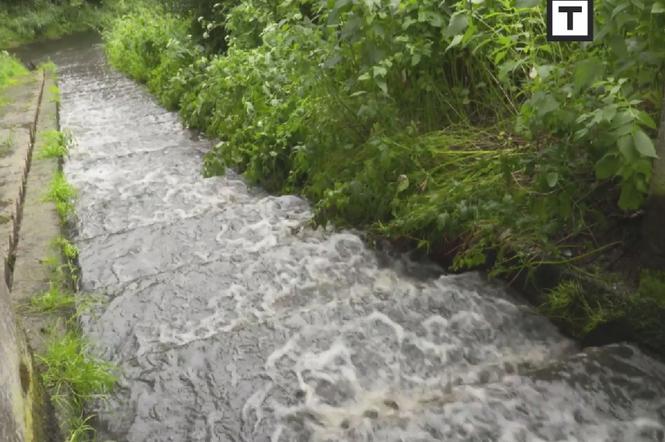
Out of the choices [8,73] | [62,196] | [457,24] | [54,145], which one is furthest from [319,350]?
[8,73]

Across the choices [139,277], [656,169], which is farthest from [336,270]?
[656,169]

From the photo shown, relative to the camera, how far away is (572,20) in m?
2.59

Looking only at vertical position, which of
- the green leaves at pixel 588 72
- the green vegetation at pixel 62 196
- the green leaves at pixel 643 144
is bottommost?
the green vegetation at pixel 62 196

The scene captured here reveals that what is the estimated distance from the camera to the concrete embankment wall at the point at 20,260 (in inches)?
76.3

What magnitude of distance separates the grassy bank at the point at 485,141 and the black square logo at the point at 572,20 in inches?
2.4

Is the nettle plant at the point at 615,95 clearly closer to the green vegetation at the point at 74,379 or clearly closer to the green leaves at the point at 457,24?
the green leaves at the point at 457,24

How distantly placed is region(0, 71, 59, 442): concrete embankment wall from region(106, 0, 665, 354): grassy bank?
62.0 inches

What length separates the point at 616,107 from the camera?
2.38m

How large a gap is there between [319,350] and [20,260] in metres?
2.13

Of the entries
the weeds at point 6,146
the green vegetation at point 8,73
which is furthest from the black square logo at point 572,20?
the green vegetation at point 8,73

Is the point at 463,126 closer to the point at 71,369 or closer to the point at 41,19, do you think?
the point at 71,369

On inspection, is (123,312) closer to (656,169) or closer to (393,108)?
(393,108)

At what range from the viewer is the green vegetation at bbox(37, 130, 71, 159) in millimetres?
6031

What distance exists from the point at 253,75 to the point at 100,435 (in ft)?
14.2
